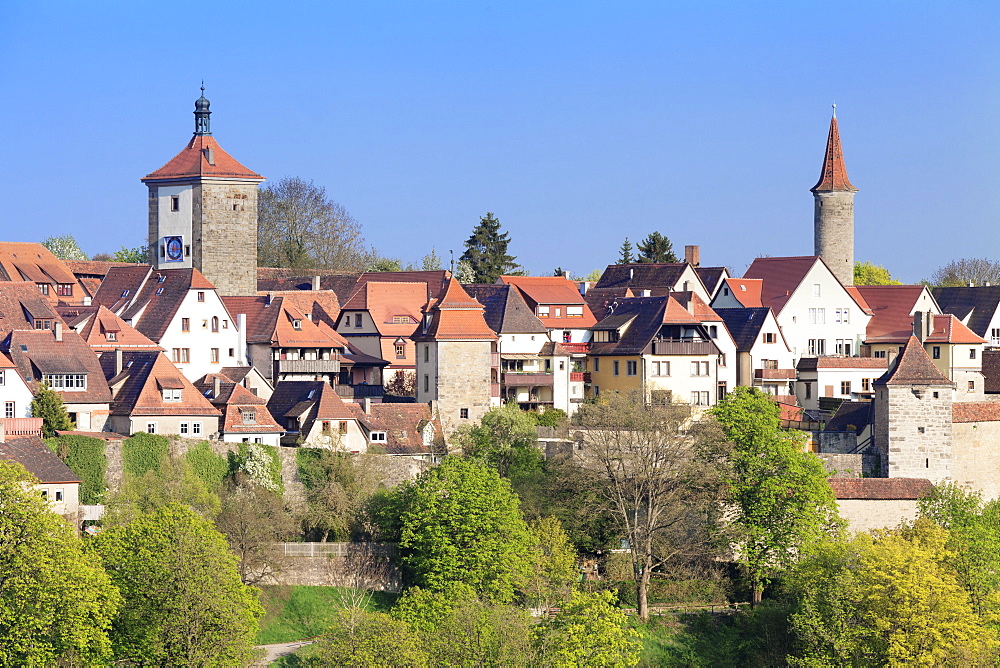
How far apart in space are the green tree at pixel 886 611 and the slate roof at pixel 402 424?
14.3 metres

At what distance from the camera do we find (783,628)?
58.1 meters

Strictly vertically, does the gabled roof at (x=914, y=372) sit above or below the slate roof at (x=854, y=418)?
above

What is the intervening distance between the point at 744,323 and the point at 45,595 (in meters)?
39.2

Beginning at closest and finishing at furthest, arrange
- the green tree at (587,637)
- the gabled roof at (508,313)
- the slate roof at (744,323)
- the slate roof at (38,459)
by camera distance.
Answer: the green tree at (587,637) < the slate roof at (38,459) < the gabled roof at (508,313) < the slate roof at (744,323)

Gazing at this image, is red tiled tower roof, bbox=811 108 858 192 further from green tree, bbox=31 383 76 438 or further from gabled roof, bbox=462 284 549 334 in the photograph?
green tree, bbox=31 383 76 438

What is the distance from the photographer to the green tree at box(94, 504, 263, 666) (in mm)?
50281

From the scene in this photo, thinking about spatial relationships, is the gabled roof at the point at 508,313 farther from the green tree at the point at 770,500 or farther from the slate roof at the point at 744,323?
the green tree at the point at 770,500

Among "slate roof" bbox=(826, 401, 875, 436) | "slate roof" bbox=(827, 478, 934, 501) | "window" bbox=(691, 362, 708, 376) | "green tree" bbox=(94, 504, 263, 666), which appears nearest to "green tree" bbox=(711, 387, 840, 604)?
"slate roof" bbox=(827, 478, 934, 501)

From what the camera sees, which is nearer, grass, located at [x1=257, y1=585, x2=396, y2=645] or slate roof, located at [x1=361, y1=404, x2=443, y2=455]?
grass, located at [x1=257, y1=585, x2=396, y2=645]

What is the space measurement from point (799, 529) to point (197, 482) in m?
17.9

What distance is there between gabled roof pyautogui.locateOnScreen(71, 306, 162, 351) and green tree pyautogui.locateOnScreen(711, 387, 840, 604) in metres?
21.4

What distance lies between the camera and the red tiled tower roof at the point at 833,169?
9531 cm

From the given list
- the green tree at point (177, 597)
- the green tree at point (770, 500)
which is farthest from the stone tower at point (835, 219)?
the green tree at point (177, 597)

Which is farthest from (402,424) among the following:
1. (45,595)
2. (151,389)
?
(45,595)
